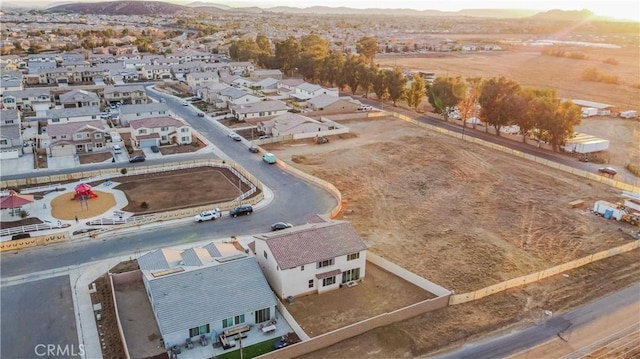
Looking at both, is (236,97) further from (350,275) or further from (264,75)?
(350,275)

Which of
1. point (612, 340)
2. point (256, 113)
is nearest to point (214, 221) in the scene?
point (612, 340)

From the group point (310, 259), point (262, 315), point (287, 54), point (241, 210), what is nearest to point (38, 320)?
point (262, 315)

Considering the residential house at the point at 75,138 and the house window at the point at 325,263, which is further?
the residential house at the point at 75,138

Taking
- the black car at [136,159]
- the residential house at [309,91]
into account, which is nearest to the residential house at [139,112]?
the black car at [136,159]

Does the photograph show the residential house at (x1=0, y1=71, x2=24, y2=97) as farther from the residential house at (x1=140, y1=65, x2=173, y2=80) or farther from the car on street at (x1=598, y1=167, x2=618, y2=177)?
the car on street at (x1=598, y1=167, x2=618, y2=177)

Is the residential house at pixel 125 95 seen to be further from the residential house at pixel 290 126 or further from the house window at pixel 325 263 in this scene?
the house window at pixel 325 263

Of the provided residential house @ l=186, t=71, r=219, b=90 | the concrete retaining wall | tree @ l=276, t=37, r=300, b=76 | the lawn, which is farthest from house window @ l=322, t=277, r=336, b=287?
tree @ l=276, t=37, r=300, b=76

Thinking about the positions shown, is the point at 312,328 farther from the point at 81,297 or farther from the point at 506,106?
the point at 506,106

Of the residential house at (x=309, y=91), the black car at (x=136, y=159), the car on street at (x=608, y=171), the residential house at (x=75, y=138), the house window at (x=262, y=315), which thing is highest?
the residential house at (x=309, y=91)
